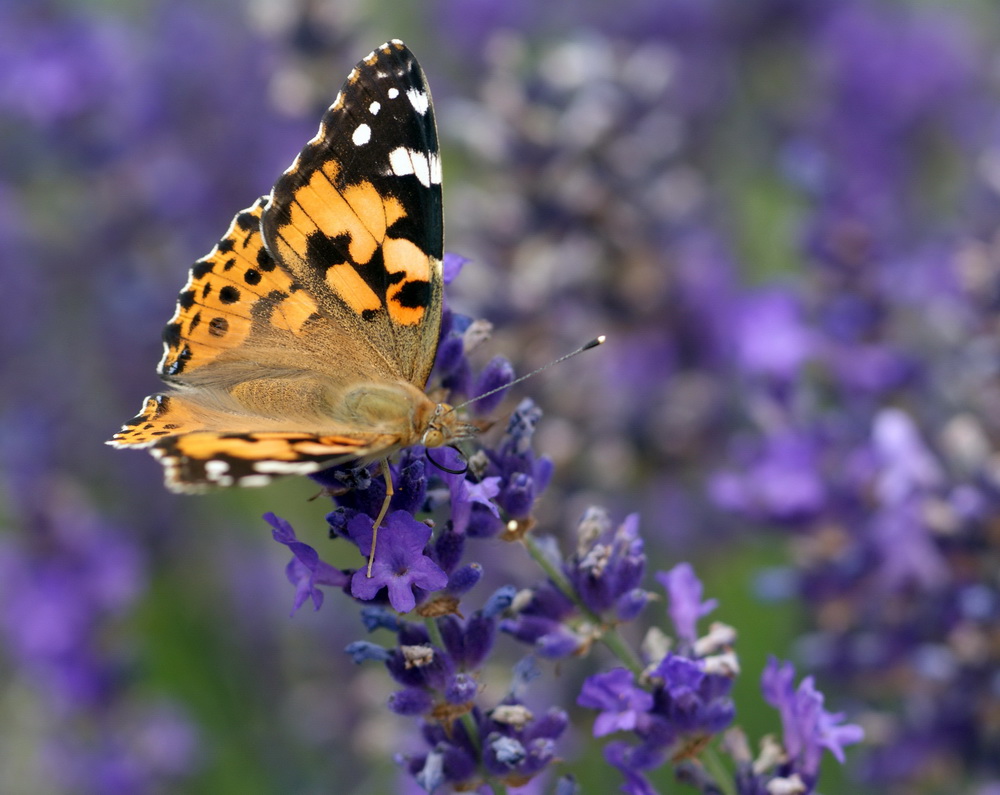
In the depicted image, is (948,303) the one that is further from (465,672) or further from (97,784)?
(97,784)

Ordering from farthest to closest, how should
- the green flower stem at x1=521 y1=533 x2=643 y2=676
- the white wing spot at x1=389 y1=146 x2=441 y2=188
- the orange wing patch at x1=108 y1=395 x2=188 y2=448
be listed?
1. the white wing spot at x1=389 y1=146 x2=441 y2=188
2. the orange wing patch at x1=108 y1=395 x2=188 y2=448
3. the green flower stem at x1=521 y1=533 x2=643 y2=676

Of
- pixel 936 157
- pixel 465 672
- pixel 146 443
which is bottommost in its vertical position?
pixel 465 672

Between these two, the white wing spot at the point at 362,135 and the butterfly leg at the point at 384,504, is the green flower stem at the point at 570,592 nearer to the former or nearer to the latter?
the butterfly leg at the point at 384,504

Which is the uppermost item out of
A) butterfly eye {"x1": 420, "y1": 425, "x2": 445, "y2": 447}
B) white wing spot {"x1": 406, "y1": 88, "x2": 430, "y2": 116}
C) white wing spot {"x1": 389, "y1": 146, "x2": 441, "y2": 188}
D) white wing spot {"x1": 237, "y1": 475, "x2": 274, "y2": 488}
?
white wing spot {"x1": 406, "y1": 88, "x2": 430, "y2": 116}

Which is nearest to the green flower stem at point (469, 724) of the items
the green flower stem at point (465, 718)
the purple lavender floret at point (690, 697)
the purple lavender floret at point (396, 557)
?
the green flower stem at point (465, 718)

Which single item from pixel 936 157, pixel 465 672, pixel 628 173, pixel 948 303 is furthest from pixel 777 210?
pixel 465 672

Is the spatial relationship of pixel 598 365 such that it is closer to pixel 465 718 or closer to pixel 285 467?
pixel 465 718

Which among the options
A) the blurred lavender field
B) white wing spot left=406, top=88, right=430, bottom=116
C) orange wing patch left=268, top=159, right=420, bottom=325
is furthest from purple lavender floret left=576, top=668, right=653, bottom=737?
white wing spot left=406, top=88, right=430, bottom=116

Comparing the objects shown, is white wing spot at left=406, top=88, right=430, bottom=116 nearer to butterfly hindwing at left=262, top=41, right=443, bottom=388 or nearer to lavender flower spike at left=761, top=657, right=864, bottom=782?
butterfly hindwing at left=262, top=41, right=443, bottom=388
